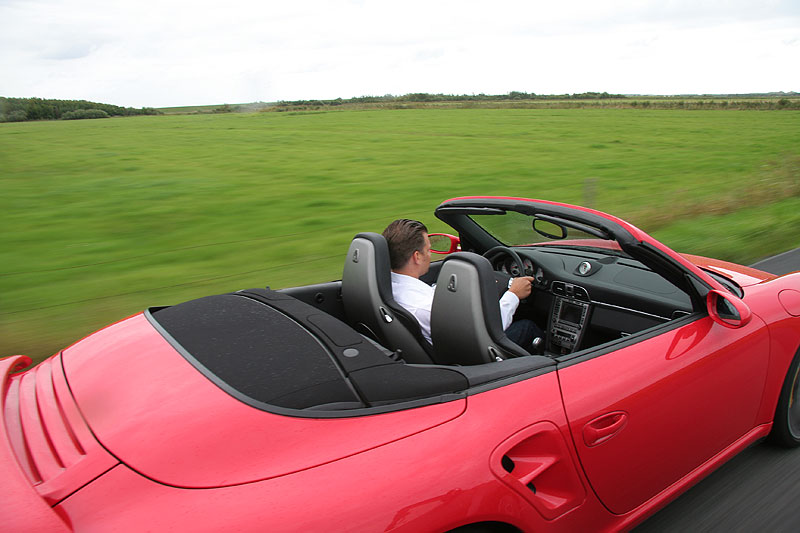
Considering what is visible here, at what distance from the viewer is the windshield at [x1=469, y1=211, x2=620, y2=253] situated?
3.24 m

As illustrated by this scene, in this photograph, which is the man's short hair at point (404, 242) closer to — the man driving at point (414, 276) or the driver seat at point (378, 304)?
the man driving at point (414, 276)

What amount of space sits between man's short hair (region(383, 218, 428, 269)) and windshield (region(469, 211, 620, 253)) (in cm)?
48

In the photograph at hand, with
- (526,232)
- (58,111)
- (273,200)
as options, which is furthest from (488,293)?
(58,111)

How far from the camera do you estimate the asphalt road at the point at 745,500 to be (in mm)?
2537

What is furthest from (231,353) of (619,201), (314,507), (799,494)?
(619,201)

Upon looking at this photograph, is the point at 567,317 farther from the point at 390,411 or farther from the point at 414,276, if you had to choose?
the point at 390,411

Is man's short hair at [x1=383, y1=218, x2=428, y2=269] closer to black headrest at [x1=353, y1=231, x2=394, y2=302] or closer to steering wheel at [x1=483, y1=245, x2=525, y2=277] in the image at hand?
black headrest at [x1=353, y1=231, x2=394, y2=302]

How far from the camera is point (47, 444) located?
1.69m

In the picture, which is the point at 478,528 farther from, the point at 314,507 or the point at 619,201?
the point at 619,201

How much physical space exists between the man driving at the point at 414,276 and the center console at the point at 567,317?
0.44 meters

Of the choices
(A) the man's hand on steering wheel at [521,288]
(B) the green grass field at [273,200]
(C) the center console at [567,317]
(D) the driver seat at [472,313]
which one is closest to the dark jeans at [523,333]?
(C) the center console at [567,317]

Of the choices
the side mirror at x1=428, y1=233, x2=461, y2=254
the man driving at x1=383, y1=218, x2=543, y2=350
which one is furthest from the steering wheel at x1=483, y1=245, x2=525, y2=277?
the man driving at x1=383, y1=218, x2=543, y2=350

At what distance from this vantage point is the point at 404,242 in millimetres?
3125

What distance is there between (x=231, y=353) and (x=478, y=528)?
0.93 metres
